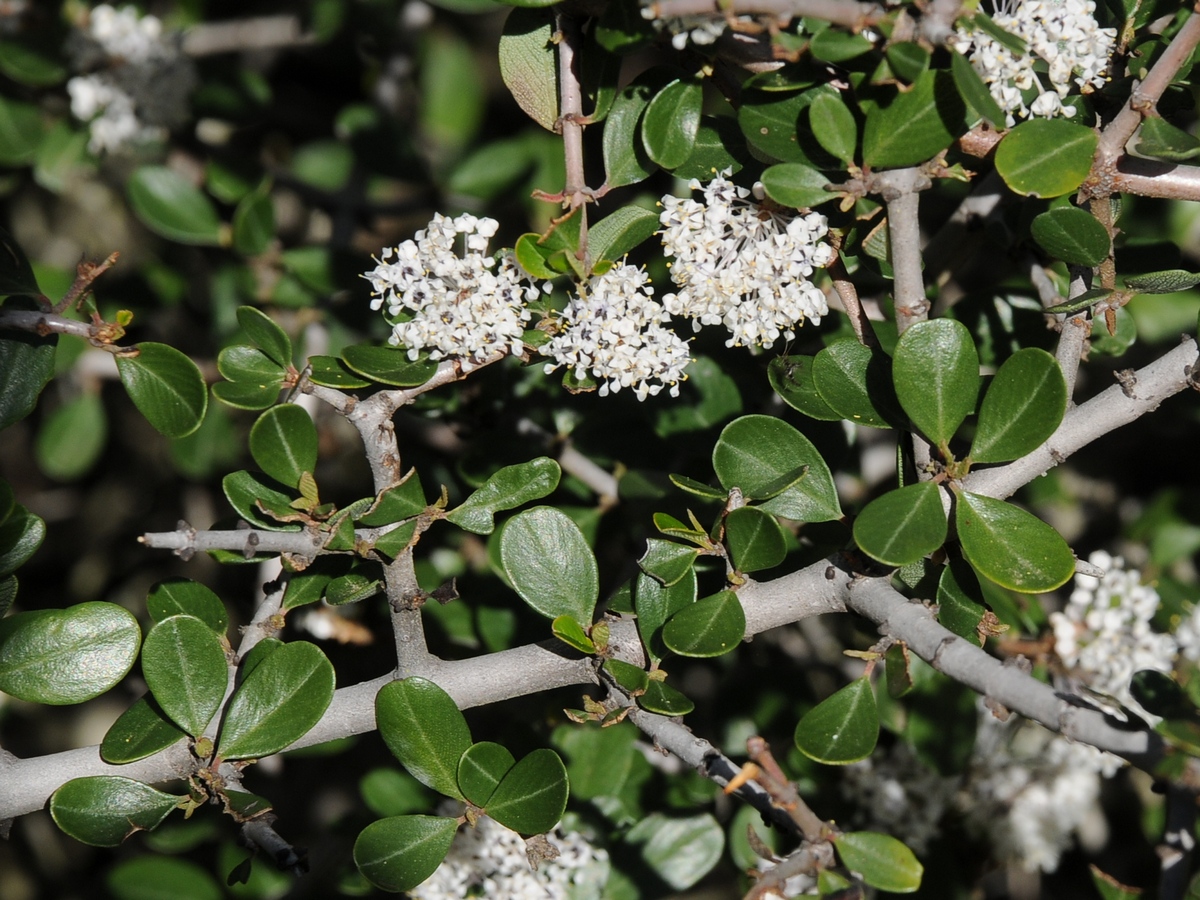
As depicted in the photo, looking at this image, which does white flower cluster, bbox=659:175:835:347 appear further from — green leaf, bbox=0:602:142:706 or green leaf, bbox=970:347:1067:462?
green leaf, bbox=0:602:142:706

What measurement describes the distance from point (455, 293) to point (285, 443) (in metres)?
0.23

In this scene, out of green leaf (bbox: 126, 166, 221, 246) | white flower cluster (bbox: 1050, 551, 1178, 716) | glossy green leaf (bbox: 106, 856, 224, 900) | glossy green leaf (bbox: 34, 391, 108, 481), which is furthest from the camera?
glossy green leaf (bbox: 34, 391, 108, 481)

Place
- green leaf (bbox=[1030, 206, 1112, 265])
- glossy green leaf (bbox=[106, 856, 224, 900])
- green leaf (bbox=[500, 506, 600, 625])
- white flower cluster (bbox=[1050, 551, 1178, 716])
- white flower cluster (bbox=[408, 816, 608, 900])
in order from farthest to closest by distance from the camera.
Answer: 1. glossy green leaf (bbox=[106, 856, 224, 900])
2. white flower cluster (bbox=[1050, 551, 1178, 716])
3. white flower cluster (bbox=[408, 816, 608, 900])
4. green leaf (bbox=[500, 506, 600, 625])
5. green leaf (bbox=[1030, 206, 1112, 265])

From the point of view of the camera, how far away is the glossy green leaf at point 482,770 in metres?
1.08

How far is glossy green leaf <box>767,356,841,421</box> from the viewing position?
107 centimetres

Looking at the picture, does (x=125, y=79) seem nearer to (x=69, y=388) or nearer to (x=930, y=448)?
(x=69, y=388)

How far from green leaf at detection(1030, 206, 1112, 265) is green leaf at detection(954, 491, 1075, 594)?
0.87 ft

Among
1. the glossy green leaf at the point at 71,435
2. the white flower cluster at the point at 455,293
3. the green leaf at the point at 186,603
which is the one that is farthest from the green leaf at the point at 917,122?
the glossy green leaf at the point at 71,435

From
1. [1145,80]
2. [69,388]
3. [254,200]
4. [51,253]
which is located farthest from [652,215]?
[51,253]

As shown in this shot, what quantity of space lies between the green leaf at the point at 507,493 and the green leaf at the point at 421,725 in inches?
6.8

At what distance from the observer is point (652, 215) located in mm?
1082

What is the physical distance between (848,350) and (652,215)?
246 millimetres

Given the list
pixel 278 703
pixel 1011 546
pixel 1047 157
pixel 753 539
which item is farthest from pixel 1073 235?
pixel 278 703

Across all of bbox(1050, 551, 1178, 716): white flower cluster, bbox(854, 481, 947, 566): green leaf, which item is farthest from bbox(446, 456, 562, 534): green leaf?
bbox(1050, 551, 1178, 716): white flower cluster
